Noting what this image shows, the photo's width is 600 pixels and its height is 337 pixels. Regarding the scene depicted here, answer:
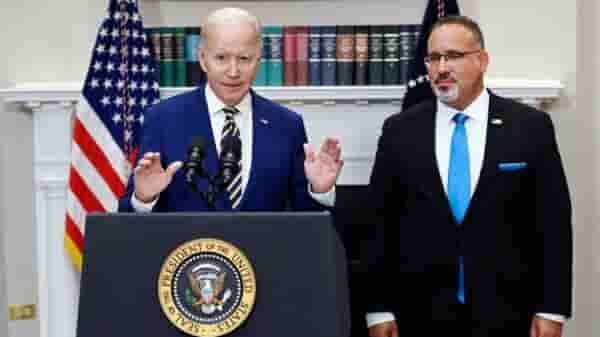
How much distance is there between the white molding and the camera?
13.2ft

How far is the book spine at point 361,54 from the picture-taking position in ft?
13.3

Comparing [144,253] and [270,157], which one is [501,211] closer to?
[270,157]

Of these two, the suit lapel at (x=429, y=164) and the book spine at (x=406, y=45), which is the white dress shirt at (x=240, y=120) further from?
the book spine at (x=406, y=45)

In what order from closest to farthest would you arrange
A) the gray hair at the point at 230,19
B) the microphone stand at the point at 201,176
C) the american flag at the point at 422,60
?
the microphone stand at the point at 201,176 < the gray hair at the point at 230,19 < the american flag at the point at 422,60

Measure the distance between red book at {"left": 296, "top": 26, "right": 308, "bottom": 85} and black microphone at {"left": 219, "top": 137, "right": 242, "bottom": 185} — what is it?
226 cm

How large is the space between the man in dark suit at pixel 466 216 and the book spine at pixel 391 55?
1.28 m

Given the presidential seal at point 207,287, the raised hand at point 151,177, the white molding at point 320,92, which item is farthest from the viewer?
the white molding at point 320,92

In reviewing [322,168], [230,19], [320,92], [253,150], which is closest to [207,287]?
[322,168]

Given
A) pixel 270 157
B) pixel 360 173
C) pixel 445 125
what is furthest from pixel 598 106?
pixel 270 157

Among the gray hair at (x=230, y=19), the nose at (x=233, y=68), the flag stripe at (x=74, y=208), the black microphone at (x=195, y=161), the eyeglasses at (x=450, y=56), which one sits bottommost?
the flag stripe at (x=74, y=208)

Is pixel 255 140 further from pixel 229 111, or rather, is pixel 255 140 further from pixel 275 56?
pixel 275 56

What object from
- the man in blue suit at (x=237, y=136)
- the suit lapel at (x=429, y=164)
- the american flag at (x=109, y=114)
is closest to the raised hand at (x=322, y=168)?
the man in blue suit at (x=237, y=136)

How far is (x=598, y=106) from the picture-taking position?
13.3 ft

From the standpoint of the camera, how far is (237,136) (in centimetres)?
220
